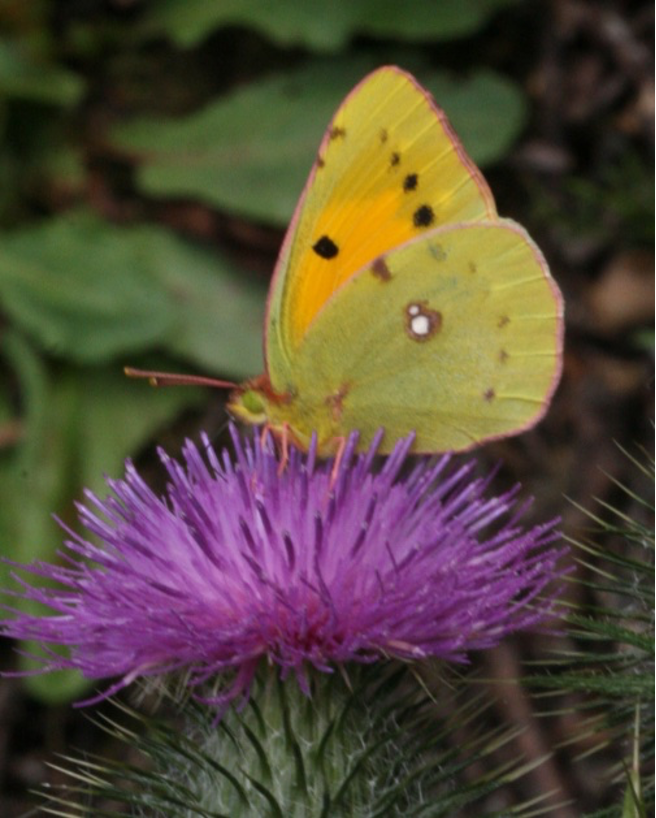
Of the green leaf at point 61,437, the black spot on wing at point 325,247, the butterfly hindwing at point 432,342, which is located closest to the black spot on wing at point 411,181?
the butterfly hindwing at point 432,342

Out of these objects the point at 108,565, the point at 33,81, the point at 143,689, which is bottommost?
the point at 143,689

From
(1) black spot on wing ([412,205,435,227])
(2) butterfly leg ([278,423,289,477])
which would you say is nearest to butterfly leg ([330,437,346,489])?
(2) butterfly leg ([278,423,289,477])

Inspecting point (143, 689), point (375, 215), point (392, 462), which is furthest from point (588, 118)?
point (143, 689)

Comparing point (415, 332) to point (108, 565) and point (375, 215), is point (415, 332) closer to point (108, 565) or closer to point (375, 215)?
A: point (375, 215)

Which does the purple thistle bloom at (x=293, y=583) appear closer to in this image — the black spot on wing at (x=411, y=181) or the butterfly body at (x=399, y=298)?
the butterfly body at (x=399, y=298)

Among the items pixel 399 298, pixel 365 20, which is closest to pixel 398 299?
pixel 399 298
